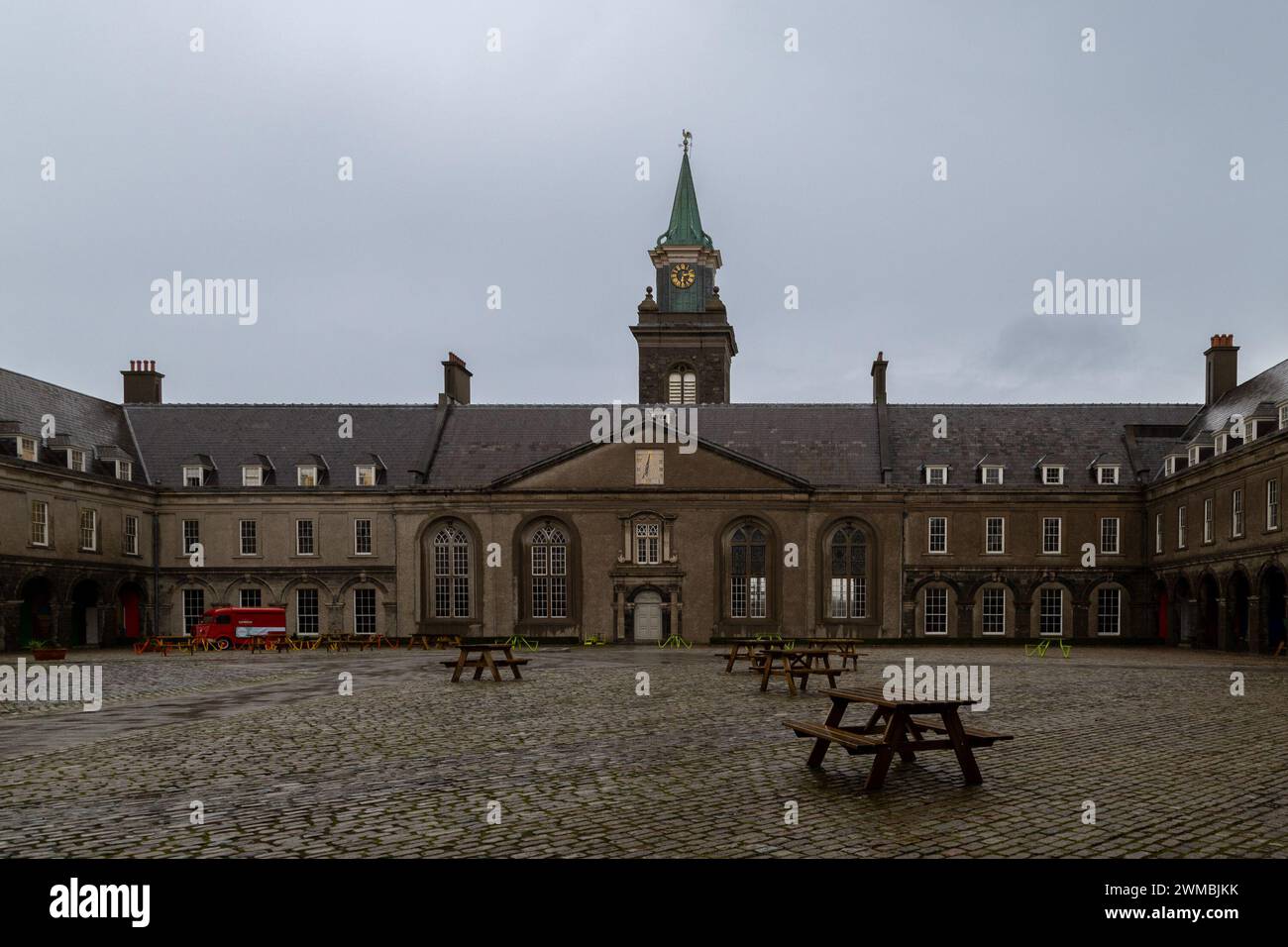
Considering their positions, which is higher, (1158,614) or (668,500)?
(668,500)

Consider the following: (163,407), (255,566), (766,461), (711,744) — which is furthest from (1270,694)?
(163,407)

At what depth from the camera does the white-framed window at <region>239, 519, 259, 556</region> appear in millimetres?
50750

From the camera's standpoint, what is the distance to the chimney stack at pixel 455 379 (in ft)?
185

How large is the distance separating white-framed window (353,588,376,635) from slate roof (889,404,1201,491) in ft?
88.1

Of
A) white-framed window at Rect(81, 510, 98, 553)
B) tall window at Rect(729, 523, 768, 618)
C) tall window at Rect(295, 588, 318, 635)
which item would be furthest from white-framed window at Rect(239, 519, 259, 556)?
tall window at Rect(729, 523, 768, 618)

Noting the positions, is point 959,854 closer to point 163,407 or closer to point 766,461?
point 766,461

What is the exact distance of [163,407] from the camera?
178 feet

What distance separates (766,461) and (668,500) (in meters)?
6.00

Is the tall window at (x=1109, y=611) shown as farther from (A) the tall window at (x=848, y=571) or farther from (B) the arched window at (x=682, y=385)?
(B) the arched window at (x=682, y=385)

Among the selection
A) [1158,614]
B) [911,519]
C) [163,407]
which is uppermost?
[163,407]

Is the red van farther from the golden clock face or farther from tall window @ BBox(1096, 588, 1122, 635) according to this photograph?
tall window @ BBox(1096, 588, 1122, 635)

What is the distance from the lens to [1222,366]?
49406 mm

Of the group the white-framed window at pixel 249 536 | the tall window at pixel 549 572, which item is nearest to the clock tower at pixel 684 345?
the tall window at pixel 549 572
